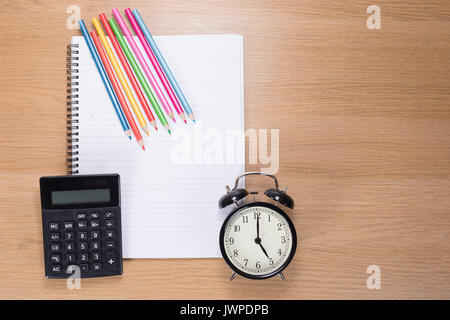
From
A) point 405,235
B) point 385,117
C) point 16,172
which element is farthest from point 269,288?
point 16,172

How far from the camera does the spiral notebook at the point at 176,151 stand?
705mm

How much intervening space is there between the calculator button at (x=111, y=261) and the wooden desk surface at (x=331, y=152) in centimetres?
4

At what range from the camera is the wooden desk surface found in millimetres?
715

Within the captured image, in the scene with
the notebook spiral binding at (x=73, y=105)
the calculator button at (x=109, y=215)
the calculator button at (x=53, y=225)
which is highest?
the notebook spiral binding at (x=73, y=105)

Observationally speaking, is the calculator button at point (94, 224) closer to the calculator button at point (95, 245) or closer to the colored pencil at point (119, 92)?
the calculator button at point (95, 245)

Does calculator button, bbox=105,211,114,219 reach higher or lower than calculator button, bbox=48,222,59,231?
higher

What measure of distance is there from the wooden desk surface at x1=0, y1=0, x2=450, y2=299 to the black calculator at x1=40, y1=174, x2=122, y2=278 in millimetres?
58

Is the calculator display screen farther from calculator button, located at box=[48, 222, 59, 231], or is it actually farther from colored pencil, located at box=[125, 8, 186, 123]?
colored pencil, located at box=[125, 8, 186, 123]

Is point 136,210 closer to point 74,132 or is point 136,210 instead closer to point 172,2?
point 74,132

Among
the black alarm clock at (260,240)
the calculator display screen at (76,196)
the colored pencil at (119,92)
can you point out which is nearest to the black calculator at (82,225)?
the calculator display screen at (76,196)

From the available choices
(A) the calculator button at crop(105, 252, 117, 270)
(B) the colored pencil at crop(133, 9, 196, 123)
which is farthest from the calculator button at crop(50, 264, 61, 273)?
(B) the colored pencil at crop(133, 9, 196, 123)

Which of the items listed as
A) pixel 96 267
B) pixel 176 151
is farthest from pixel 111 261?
pixel 176 151

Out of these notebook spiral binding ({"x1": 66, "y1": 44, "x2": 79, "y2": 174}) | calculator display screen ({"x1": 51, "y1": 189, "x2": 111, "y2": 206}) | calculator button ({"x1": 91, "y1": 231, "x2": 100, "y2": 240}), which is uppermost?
notebook spiral binding ({"x1": 66, "y1": 44, "x2": 79, "y2": 174})

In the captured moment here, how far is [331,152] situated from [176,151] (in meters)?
0.35
